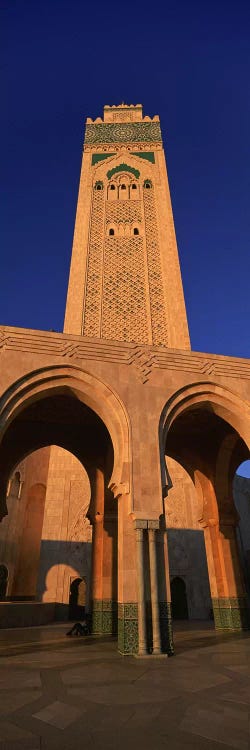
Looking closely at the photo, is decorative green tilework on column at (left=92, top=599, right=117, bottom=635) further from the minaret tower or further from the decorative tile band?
the decorative tile band

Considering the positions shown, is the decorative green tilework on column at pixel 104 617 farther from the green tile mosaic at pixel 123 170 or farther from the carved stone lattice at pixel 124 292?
the green tile mosaic at pixel 123 170

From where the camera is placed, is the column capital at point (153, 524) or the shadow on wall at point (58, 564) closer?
the column capital at point (153, 524)

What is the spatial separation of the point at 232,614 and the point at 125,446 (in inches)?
181

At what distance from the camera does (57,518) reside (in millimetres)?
12219

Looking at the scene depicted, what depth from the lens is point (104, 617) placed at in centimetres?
803

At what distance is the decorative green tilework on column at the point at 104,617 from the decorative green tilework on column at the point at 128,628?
2.78 meters

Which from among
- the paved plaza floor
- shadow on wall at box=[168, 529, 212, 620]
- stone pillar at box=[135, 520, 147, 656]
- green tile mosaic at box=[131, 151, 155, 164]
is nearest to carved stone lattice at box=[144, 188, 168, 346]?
green tile mosaic at box=[131, 151, 155, 164]

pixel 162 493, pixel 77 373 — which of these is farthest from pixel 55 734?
pixel 77 373

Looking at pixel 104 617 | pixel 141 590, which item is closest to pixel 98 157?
pixel 104 617

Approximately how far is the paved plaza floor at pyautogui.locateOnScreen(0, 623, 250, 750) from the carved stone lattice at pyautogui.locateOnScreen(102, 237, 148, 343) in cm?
967

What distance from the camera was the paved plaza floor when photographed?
232cm

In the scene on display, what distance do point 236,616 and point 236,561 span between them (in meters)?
0.99

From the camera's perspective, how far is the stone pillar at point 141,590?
523 centimetres

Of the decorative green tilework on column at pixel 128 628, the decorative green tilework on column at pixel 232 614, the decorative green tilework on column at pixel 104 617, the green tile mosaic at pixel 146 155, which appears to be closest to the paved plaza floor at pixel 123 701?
the decorative green tilework on column at pixel 128 628
